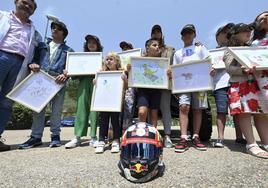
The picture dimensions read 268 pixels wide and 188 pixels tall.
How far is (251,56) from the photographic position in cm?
443

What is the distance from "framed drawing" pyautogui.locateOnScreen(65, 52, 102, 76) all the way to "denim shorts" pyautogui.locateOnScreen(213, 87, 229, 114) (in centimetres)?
212

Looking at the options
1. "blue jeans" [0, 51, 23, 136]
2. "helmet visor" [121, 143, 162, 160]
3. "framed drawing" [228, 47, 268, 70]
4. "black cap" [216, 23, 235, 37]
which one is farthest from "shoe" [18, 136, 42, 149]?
"black cap" [216, 23, 235, 37]

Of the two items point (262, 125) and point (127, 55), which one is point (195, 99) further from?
point (127, 55)

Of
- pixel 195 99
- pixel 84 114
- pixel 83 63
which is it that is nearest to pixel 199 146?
pixel 195 99

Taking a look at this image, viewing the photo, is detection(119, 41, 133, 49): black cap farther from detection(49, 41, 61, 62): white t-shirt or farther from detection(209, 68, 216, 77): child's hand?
detection(209, 68, 216, 77): child's hand

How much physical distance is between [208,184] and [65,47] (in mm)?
3738

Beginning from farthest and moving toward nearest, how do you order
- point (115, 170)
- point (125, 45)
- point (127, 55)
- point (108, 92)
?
point (125, 45) < point (127, 55) < point (108, 92) < point (115, 170)

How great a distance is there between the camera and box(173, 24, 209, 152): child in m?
4.70

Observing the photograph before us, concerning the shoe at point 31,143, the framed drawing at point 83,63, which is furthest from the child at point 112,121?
the shoe at point 31,143

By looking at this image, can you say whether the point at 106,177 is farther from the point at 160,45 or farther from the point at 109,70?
the point at 160,45

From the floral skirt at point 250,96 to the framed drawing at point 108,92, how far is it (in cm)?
176

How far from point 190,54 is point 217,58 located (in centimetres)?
52

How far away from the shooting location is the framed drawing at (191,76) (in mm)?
4707

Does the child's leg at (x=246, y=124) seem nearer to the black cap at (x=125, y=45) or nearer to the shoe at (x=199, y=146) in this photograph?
the shoe at (x=199, y=146)
